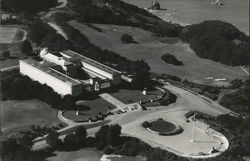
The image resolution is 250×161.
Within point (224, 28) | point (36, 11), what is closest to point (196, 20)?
point (224, 28)

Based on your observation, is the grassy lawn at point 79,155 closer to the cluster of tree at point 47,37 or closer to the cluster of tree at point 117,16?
the cluster of tree at point 47,37

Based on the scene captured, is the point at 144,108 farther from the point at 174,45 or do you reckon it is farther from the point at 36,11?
the point at 36,11

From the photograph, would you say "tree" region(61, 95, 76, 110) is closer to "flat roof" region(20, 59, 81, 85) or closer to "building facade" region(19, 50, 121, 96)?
"building facade" region(19, 50, 121, 96)

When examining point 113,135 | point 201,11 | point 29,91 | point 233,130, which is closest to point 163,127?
point 113,135

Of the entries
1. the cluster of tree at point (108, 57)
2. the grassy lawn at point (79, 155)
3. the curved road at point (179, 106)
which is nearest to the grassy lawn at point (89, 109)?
the curved road at point (179, 106)

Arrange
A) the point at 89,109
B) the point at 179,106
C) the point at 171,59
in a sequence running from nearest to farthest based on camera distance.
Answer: the point at 89,109 → the point at 179,106 → the point at 171,59

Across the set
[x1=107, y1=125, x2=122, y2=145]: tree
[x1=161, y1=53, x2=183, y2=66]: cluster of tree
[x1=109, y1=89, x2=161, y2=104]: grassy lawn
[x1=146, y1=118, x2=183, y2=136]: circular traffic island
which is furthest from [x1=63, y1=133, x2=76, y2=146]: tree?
[x1=161, y1=53, x2=183, y2=66]: cluster of tree

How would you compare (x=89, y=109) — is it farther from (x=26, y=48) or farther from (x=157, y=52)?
(x=157, y=52)

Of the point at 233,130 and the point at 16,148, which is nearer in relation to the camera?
the point at 16,148
